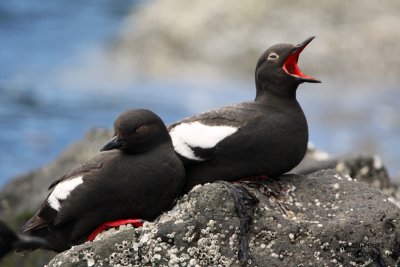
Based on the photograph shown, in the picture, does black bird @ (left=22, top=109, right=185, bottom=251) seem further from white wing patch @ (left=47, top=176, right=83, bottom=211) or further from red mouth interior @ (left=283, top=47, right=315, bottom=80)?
red mouth interior @ (left=283, top=47, right=315, bottom=80)

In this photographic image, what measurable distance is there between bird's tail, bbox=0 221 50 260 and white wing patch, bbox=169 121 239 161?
1.28m

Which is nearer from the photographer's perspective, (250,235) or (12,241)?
(250,235)

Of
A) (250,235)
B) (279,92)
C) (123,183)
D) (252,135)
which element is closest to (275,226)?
(250,235)

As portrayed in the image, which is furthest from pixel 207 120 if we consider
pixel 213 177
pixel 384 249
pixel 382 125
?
pixel 382 125

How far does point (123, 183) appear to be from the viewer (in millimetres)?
6723

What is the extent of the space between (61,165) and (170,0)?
1365 centimetres

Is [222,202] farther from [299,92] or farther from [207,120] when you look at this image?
[299,92]

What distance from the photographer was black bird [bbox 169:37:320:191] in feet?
23.5

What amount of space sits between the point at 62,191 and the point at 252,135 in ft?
4.68

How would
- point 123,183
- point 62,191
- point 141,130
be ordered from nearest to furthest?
point 123,183 < point 141,130 < point 62,191

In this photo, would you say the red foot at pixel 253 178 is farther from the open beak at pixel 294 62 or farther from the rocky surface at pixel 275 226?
the open beak at pixel 294 62

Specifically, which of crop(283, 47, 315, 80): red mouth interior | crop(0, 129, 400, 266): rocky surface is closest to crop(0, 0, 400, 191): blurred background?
crop(283, 47, 315, 80): red mouth interior

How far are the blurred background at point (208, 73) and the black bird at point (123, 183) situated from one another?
10875 millimetres

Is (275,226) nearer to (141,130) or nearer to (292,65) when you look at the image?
(141,130)
